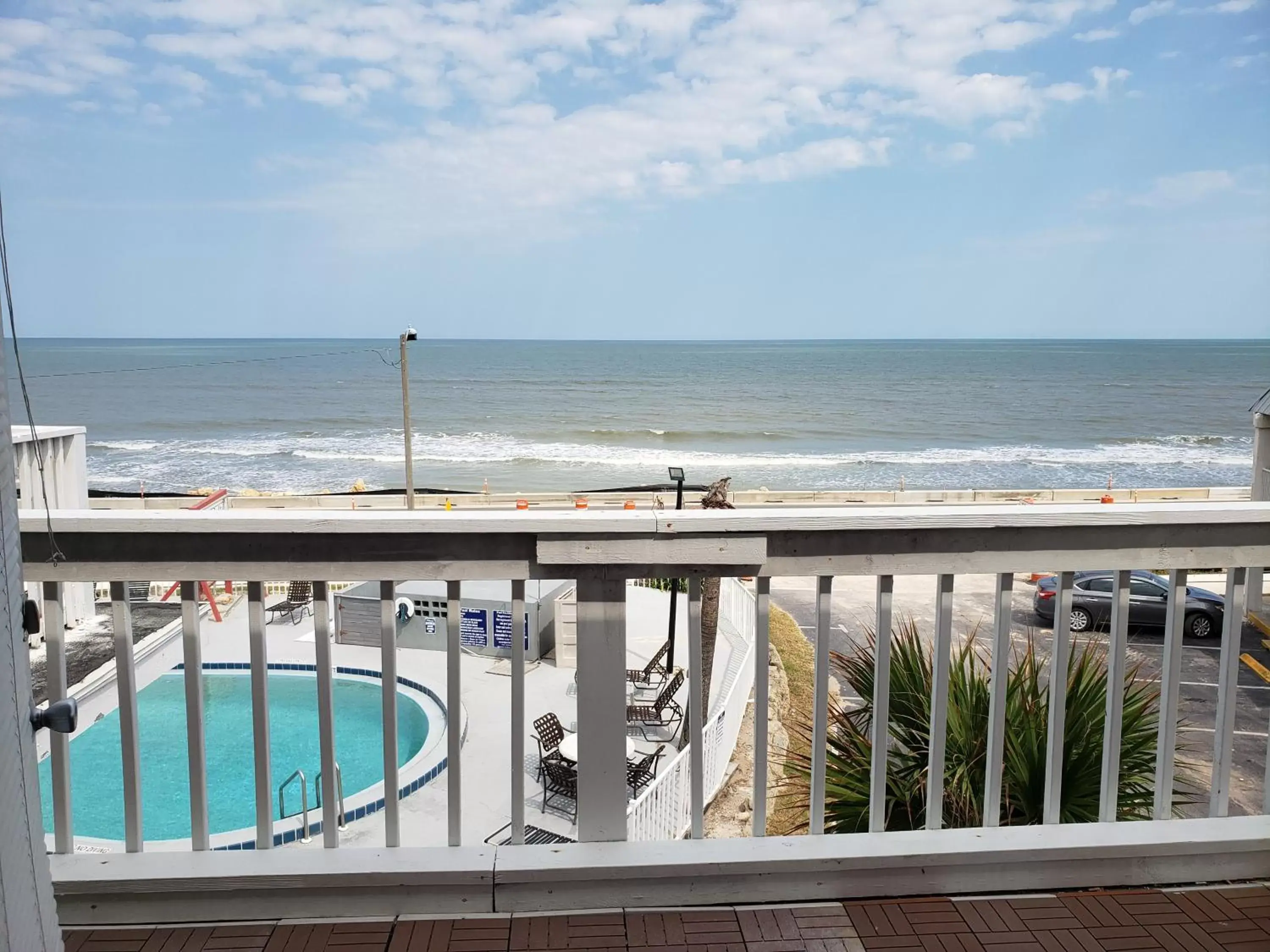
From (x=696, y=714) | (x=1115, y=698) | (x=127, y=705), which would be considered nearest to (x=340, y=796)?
(x=127, y=705)

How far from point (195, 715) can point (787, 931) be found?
4.39 feet

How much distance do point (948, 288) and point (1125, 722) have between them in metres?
111

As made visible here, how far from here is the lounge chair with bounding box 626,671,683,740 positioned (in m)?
9.18

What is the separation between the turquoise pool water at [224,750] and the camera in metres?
7.47

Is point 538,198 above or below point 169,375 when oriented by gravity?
above

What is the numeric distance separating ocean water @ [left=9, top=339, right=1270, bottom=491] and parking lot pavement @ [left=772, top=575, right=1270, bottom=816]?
16.3m

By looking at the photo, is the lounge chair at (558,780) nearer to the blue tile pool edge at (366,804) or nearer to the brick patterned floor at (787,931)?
the blue tile pool edge at (366,804)

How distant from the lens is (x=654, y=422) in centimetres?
4931

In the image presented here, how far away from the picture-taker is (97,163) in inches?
3019

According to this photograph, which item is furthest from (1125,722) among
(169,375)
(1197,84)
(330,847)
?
(169,375)

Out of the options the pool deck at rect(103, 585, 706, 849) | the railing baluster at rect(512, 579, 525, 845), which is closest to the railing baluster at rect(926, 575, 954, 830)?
the railing baluster at rect(512, 579, 525, 845)

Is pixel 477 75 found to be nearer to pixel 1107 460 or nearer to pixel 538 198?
pixel 538 198

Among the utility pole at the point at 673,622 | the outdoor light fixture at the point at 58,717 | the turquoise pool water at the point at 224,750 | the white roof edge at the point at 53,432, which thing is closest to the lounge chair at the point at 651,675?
the utility pole at the point at 673,622

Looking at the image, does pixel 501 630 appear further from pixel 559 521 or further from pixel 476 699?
pixel 559 521
